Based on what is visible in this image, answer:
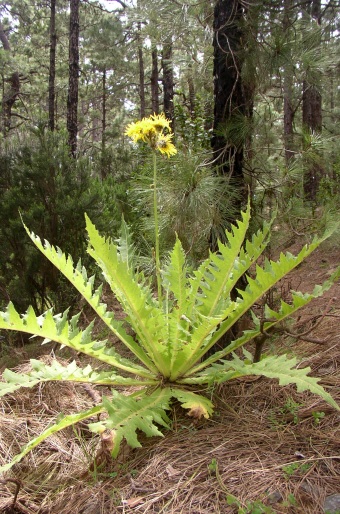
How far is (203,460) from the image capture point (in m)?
1.44

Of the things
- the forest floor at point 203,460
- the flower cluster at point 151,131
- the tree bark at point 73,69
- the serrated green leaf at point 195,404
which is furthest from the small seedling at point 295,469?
the tree bark at point 73,69

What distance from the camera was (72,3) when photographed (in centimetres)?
786

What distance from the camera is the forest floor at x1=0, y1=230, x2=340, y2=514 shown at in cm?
126

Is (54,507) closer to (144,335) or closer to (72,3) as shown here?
(144,335)

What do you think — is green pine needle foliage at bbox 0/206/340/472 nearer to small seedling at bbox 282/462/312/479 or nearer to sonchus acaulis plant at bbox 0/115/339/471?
sonchus acaulis plant at bbox 0/115/339/471

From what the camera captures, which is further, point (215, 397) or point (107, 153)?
point (107, 153)

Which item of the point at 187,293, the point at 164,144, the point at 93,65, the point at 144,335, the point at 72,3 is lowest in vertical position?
the point at 144,335

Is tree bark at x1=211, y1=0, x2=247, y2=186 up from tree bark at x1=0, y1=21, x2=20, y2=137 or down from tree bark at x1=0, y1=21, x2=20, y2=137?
down

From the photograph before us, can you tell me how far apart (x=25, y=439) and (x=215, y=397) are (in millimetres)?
876

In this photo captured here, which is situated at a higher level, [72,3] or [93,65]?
[93,65]

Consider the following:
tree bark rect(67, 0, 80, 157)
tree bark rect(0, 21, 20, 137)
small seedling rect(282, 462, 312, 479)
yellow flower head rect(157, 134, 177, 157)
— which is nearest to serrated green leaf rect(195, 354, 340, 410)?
small seedling rect(282, 462, 312, 479)

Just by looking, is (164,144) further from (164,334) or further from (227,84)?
(164,334)

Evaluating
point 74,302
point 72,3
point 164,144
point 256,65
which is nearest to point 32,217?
point 74,302

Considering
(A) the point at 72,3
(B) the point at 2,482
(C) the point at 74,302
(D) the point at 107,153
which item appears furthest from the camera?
(D) the point at 107,153
